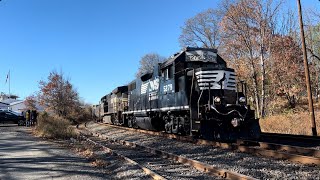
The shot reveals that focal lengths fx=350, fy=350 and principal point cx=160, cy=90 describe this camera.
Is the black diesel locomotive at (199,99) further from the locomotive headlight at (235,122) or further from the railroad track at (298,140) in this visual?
the railroad track at (298,140)

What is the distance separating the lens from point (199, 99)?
1320cm

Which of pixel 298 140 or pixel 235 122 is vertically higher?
pixel 235 122

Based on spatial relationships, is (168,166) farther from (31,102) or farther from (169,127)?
(31,102)

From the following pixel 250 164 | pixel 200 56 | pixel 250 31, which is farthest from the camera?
pixel 250 31

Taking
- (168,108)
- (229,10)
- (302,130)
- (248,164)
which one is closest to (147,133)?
(168,108)

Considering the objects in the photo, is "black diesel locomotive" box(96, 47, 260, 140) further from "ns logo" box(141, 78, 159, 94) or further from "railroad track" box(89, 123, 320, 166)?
"railroad track" box(89, 123, 320, 166)

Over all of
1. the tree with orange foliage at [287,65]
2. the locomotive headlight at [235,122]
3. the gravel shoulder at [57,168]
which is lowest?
the gravel shoulder at [57,168]

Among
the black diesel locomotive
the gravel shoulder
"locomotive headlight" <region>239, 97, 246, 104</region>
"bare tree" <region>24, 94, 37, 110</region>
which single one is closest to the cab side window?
the black diesel locomotive

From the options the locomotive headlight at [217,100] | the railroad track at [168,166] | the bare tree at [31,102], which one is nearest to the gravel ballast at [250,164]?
the railroad track at [168,166]

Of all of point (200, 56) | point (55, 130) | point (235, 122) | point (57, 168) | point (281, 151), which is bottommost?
point (57, 168)

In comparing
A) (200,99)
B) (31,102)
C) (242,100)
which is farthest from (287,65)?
(31,102)

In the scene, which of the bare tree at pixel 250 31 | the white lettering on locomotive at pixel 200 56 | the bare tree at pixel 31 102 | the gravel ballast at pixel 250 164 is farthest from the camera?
the bare tree at pixel 31 102

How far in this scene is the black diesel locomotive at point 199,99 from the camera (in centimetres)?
1276

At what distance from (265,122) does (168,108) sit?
432 inches
